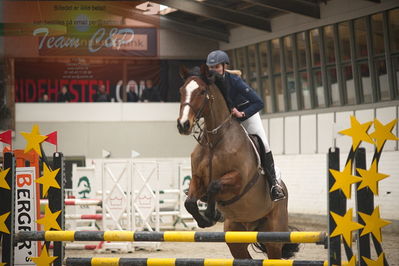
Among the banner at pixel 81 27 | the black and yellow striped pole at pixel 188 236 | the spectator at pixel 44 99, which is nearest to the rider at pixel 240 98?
the black and yellow striped pole at pixel 188 236

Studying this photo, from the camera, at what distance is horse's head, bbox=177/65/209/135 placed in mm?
4949

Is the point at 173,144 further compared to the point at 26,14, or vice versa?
the point at 173,144

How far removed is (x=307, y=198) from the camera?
15.1 m

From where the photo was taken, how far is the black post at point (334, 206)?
417 centimetres

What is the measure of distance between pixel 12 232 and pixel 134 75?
14.5 m

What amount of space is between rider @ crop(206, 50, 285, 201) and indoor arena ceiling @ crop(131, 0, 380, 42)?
871 centimetres

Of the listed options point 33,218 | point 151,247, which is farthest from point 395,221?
point 33,218

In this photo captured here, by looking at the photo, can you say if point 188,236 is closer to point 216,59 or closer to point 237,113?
point 237,113

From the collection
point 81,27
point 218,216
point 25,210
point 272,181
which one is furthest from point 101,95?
point 218,216

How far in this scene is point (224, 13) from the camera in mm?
16312

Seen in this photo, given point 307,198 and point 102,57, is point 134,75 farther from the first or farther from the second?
point 307,198

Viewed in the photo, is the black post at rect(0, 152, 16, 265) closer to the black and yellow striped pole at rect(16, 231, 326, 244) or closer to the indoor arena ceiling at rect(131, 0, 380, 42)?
the black and yellow striped pole at rect(16, 231, 326, 244)

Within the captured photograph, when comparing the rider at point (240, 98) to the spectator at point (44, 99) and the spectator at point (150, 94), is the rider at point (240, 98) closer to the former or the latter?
the spectator at point (150, 94)

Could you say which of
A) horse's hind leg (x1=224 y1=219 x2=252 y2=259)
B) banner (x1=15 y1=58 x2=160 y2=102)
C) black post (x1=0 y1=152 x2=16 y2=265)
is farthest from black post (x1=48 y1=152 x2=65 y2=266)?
banner (x1=15 y1=58 x2=160 y2=102)
